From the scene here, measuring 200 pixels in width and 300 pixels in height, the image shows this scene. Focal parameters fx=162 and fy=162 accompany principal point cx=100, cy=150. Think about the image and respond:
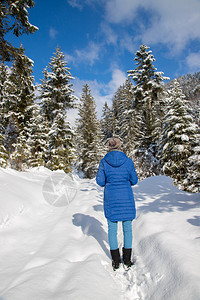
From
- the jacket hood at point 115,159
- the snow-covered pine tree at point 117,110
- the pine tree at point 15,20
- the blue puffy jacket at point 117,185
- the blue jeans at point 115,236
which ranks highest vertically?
the snow-covered pine tree at point 117,110

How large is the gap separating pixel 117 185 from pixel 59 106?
15013 millimetres

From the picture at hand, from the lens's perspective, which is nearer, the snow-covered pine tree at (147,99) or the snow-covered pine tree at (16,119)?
the snow-covered pine tree at (147,99)

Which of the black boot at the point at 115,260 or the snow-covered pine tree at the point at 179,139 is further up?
the snow-covered pine tree at the point at 179,139

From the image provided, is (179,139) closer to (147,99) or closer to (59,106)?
(147,99)

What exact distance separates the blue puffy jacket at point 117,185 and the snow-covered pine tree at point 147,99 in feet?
43.4

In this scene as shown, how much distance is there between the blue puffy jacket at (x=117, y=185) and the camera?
9.12 feet

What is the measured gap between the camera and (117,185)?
112 inches

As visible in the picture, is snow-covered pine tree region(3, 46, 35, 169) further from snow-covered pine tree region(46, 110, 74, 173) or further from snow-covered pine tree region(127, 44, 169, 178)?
A: snow-covered pine tree region(127, 44, 169, 178)

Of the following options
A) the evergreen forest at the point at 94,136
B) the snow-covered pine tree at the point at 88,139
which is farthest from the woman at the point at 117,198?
the snow-covered pine tree at the point at 88,139

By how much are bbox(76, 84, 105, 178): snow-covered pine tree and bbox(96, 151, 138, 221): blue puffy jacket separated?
795 inches

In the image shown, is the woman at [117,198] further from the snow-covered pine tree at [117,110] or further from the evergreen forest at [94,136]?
the snow-covered pine tree at [117,110]

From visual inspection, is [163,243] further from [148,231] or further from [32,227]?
[32,227]

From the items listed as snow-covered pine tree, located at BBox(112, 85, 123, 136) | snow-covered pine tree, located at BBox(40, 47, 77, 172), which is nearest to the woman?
snow-covered pine tree, located at BBox(40, 47, 77, 172)

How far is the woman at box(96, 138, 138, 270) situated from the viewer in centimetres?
275
